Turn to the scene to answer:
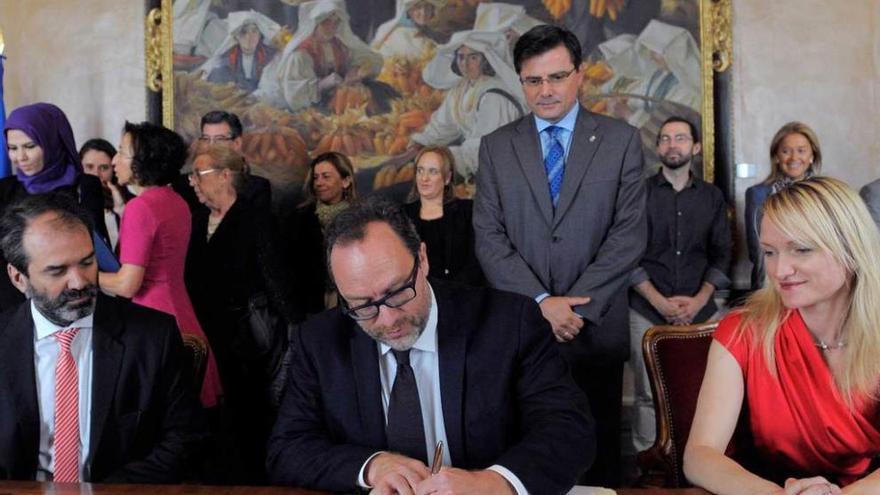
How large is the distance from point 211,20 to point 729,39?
3246 mm

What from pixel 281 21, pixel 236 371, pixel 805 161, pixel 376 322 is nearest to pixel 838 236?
pixel 376 322

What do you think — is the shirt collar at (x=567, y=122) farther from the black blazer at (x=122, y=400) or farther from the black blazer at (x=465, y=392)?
the black blazer at (x=122, y=400)

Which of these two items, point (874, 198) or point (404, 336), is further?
point (874, 198)

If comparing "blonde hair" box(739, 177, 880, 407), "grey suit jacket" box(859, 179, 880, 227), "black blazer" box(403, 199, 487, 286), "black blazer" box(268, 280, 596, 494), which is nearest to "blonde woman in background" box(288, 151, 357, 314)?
"black blazer" box(403, 199, 487, 286)

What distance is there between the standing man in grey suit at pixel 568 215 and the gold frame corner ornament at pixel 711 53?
263 centimetres

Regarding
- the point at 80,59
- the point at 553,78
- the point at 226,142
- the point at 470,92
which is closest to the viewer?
the point at 553,78

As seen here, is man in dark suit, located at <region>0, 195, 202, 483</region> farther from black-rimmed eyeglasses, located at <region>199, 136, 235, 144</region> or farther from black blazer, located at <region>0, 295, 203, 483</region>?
black-rimmed eyeglasses, located at <region>199, 136, 235, 144</region>

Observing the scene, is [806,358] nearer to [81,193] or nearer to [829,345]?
[829,345]

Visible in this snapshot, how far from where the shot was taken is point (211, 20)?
627 centimetres

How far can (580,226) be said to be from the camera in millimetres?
3297

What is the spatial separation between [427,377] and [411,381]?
0.18 feet

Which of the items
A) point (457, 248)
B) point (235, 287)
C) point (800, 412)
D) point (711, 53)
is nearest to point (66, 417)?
point (235, 287)

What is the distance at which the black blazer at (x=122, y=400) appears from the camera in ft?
7.75

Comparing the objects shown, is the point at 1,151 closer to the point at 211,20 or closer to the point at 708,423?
the point at 211,20
